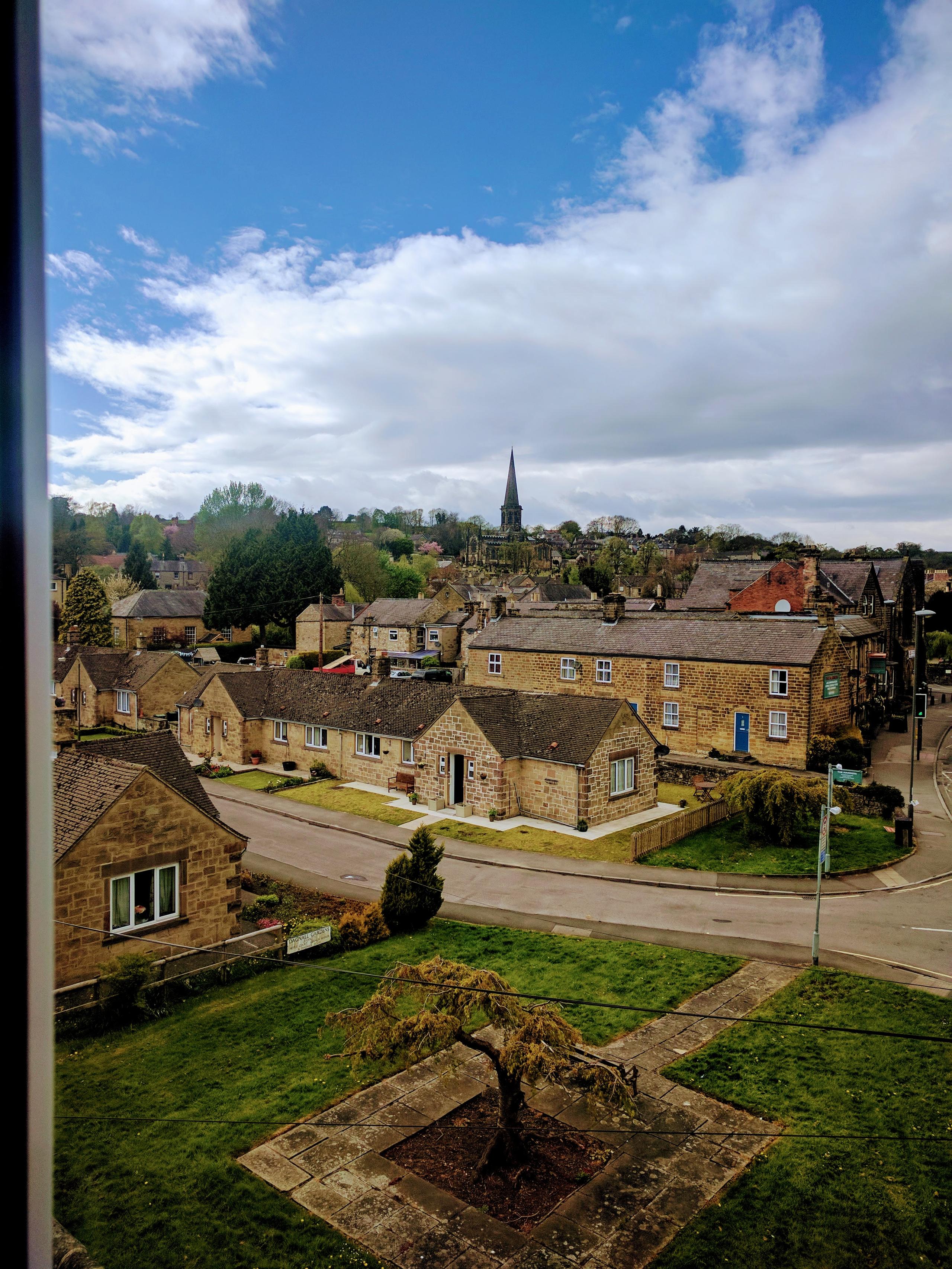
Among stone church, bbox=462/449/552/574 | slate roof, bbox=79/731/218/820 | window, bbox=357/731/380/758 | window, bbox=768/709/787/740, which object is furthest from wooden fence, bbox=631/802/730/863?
stone church, bbox=462/449/552/574

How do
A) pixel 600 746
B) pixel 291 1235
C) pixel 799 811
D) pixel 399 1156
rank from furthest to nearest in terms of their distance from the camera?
pixel 600 746 → pixel 799 811 → pixel 399 1156 → pixel 291 1235

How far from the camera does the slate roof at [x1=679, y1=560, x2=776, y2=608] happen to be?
51.4 metres

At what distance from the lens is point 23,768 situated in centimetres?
164

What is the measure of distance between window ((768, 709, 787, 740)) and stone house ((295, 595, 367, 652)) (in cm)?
3960

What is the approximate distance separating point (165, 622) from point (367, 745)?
39.7m

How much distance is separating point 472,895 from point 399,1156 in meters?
9.70

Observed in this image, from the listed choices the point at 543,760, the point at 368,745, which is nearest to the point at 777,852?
the point at 543,760

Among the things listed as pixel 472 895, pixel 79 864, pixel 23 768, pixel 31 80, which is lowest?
pixel 472 895

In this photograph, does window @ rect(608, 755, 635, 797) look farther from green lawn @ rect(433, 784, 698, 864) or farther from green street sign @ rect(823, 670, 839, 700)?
green street sign @ rect(823, 670, 839, 700)

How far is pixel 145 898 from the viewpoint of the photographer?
1480 cm

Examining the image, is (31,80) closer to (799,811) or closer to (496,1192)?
(496,1192)

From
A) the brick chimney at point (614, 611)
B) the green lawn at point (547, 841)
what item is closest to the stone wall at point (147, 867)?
the green lawn at point (547, 841)

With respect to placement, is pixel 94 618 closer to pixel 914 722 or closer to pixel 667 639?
pixel 667 639

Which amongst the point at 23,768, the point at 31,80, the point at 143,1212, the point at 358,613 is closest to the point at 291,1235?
the point at 143,1212
